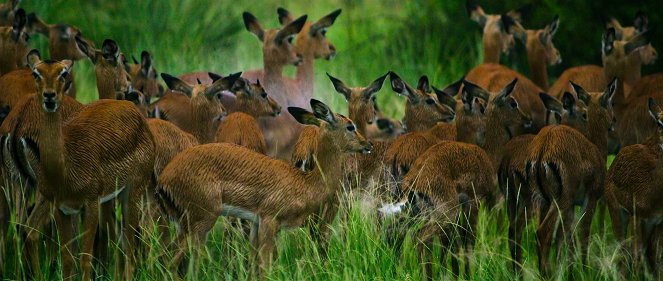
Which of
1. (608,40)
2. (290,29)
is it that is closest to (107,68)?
(290,29)

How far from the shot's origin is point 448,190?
7.66 meters

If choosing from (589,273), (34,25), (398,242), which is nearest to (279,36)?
(34,25)

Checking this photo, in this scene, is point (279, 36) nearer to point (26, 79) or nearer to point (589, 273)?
point (26, 79)

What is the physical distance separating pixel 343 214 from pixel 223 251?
799 millimetres

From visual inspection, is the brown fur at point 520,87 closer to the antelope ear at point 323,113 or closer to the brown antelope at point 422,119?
the brown antelope at point 422,119

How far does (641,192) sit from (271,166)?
80.5 inches

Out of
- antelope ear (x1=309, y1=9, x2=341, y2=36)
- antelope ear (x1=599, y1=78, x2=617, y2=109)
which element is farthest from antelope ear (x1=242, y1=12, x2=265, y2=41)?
antelope ear (x1=599, y1=78, x2=617, y2=109)

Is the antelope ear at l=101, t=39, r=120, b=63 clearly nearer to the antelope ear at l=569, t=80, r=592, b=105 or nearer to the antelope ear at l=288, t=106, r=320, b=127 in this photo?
the antelope ear at l=288, t=106, r=320, b=127

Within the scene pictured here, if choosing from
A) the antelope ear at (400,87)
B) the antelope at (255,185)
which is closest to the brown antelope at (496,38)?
the antelope ear at (400,87)

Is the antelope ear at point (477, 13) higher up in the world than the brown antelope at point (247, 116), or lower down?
lower down

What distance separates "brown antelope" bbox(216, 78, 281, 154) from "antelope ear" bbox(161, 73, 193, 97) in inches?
13.7

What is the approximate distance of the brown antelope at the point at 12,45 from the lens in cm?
899

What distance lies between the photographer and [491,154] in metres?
8.61

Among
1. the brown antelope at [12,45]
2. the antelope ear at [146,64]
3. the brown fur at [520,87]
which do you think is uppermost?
the brown antelope at [12,45]
